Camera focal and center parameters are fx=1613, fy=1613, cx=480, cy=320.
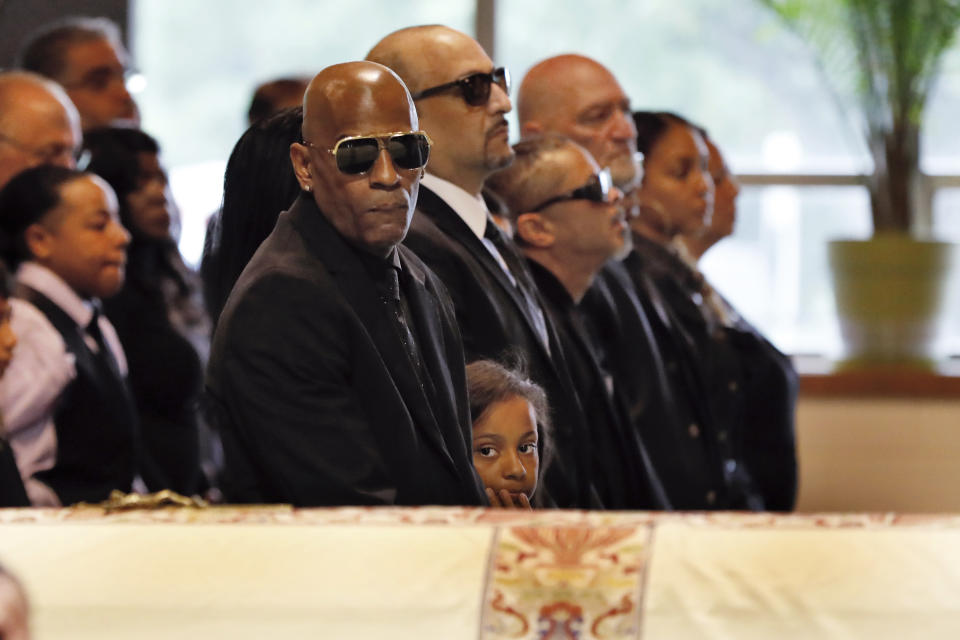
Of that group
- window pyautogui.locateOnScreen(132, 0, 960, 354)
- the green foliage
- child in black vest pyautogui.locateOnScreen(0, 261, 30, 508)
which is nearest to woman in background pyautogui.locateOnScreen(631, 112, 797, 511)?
child in black vest pyautogui.locateOnScreen(0, 261, 30, 508)

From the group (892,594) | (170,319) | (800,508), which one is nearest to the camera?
(892,594)

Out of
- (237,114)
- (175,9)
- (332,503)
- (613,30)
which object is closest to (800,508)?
(613,30)

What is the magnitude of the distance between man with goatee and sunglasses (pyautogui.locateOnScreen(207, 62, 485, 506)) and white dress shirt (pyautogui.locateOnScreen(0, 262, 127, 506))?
86cm

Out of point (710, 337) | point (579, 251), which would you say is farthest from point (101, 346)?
point (710, 337)

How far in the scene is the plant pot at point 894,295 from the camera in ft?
18.6

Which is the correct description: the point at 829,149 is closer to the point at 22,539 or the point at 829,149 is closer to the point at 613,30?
the point at 613,30

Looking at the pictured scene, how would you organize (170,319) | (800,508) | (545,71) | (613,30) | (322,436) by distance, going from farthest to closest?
(613,30)
(800,508)
(170,319)
(545,71)
(322,436)

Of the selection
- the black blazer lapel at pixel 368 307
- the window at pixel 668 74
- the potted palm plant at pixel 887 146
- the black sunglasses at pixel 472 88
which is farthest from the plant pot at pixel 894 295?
the black blazer lapel at pixel 368 307

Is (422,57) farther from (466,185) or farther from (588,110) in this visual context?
(588,110)

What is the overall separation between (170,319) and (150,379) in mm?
151

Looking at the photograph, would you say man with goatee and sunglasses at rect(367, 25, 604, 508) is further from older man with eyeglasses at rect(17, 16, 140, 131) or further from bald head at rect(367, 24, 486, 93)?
older man with eyeglasses at rect(17, 16, 140, 131)

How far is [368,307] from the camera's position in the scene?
169 cm

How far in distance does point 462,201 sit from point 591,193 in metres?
0.48

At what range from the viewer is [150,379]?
126 inches
